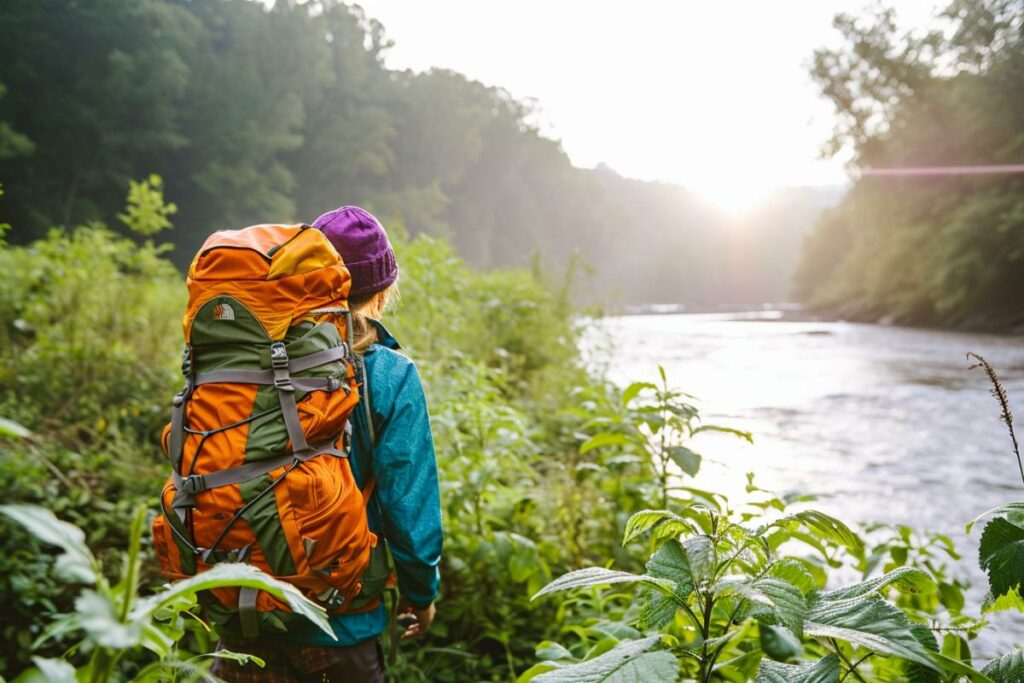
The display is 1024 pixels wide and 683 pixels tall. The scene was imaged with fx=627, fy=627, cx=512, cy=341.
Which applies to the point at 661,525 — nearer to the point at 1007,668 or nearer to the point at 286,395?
the point at 1007,668

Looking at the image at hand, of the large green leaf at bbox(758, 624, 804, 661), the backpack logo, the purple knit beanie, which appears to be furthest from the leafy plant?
the purple knit beanie

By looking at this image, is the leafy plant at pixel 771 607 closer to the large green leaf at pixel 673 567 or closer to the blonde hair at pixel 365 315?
the large green leaf at pixel 673 567

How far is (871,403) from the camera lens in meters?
9.46

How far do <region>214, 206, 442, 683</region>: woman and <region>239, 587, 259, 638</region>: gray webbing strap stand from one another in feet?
0.59

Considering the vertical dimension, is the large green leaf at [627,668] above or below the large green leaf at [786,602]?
below

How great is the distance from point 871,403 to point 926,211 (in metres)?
26.0

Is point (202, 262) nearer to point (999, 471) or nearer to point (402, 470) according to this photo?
point (402, 470)

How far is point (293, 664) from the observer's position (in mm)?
Answer: 1548

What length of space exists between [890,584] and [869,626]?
0.16 meters

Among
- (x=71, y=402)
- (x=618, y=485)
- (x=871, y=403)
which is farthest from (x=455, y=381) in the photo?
(x=871, y=403)

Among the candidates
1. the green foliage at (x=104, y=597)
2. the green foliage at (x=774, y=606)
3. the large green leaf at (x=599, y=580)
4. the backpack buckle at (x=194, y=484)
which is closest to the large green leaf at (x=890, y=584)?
the green foliage at (x=774, y=606)

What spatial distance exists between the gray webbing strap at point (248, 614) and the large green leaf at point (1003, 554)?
4.35 feet

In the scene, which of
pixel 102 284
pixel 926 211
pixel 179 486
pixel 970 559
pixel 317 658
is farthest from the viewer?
pixel 926 211

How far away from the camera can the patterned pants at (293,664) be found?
154 cm
